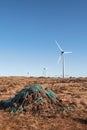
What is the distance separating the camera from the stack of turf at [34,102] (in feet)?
67.2

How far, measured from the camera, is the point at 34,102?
21.0 metres

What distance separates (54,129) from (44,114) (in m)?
3.63

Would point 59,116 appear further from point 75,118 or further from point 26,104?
point 26,104

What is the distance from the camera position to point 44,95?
71.7ft

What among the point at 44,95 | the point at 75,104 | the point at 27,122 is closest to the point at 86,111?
the point at 75,104

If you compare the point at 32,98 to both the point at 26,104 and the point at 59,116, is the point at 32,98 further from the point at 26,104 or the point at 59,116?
the point at 59,116

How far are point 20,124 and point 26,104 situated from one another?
169 inches

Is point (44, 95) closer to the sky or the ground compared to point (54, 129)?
closer to the sky

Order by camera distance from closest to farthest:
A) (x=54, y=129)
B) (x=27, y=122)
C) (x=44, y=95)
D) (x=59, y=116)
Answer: (x=54, y=129) < (x=27, y=122) < (x=59, y=116) < (x=44, y=95)

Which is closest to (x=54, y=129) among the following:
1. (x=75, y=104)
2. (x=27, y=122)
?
(x=27, y=122)

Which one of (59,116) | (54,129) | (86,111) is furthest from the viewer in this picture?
(86,111)

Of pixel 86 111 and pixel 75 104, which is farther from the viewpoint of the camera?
pixel 75 104

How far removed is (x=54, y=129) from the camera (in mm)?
15805

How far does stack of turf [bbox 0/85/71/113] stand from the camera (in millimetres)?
20484
